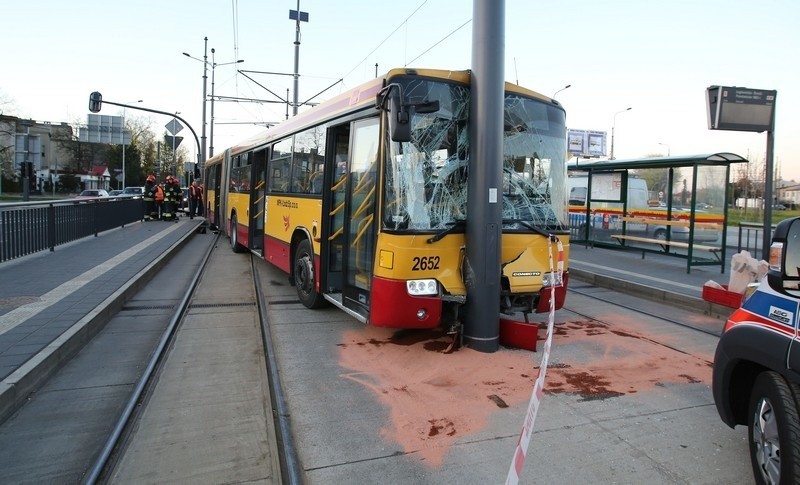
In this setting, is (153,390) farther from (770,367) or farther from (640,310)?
(640,310)

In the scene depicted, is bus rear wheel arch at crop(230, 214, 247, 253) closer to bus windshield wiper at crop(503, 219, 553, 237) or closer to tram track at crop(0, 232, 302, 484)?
tram track at crop(0, 232, 302, 484)

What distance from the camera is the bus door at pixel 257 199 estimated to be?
37.2 ft

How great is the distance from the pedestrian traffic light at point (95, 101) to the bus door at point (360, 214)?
789 inches

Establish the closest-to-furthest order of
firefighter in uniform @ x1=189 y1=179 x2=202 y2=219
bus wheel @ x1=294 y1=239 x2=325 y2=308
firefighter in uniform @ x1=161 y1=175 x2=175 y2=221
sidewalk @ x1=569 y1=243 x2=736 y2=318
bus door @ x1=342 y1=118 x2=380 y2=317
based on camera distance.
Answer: bus door @ x1=342 y1=118 x2=380 y2=317 → bus wheel @ x1=294 y1=239 x2=325 y2=308 → sidewalk @ x1=569 y1=243 x2=736 y2=318 → firefighter in uniform @ x1=161 y1=175 x2=175 y2=221 → firefighter in uniform @ x1=189 y1=179 x2=202 y2=219

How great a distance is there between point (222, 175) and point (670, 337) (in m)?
13.7

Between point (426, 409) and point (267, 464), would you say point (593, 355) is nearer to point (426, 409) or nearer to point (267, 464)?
point (426, 409)

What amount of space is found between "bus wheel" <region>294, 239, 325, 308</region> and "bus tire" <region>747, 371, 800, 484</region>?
17.7ft

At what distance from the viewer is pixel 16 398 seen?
14.5 feet

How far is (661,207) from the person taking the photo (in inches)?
570

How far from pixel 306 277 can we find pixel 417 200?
9.80 feet

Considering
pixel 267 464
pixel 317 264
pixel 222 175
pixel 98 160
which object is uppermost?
pixel 98 160

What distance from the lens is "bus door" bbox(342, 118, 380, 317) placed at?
592cm

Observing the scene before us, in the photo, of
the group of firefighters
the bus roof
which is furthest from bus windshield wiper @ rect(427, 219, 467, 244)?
the group of firefighters

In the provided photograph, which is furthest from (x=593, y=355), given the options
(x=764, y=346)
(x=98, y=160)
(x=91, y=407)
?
(x=98, y=160)
